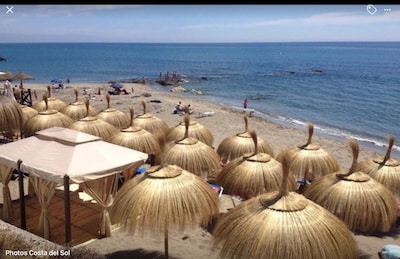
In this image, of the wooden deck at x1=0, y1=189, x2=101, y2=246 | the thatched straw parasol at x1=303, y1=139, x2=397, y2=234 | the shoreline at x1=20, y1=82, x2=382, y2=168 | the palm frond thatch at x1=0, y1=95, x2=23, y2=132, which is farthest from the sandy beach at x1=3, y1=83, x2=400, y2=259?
the palm frond thatch at x1=0, y1=95, x2=23, y2=132

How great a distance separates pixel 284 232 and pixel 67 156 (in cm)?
448

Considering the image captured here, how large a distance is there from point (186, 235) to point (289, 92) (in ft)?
122

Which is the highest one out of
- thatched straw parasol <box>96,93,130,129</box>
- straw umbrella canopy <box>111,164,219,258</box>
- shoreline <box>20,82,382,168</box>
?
straw umbrella canopy <box>111,164,219,258</box>

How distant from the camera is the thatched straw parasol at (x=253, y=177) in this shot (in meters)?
8.09

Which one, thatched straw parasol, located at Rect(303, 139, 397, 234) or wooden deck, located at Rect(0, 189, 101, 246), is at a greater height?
thatched straw parasol, located at Rect(303, 139, 397, 234)

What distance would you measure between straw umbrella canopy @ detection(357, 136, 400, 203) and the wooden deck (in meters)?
6.53

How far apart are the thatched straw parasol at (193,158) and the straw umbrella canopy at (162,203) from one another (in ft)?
9.59

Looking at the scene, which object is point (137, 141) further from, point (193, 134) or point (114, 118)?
point (114, 118)

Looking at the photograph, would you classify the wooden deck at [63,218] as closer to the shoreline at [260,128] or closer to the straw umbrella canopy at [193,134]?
the straw umbrella canopy at [193,134]

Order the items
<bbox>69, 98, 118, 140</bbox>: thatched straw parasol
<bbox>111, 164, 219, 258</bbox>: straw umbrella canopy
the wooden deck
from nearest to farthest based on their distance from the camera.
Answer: <bbox>111, 164, 219, 258</bbox>: straw umbrella canopy → the wooden deck → <bbox>69, 98, 118, 140</bbox>: thatched straw parasol

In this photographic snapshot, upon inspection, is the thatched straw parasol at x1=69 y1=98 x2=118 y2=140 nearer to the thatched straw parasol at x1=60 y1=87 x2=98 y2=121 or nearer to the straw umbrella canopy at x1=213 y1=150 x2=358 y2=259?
the thatched straw parasol at x1=60 y1=87 x2=98 y2=121

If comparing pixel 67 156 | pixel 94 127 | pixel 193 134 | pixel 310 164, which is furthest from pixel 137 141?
pixel 310 164

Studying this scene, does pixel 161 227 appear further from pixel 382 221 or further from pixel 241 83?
pixel 241 83

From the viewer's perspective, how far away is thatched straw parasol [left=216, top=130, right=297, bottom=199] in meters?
8.09
